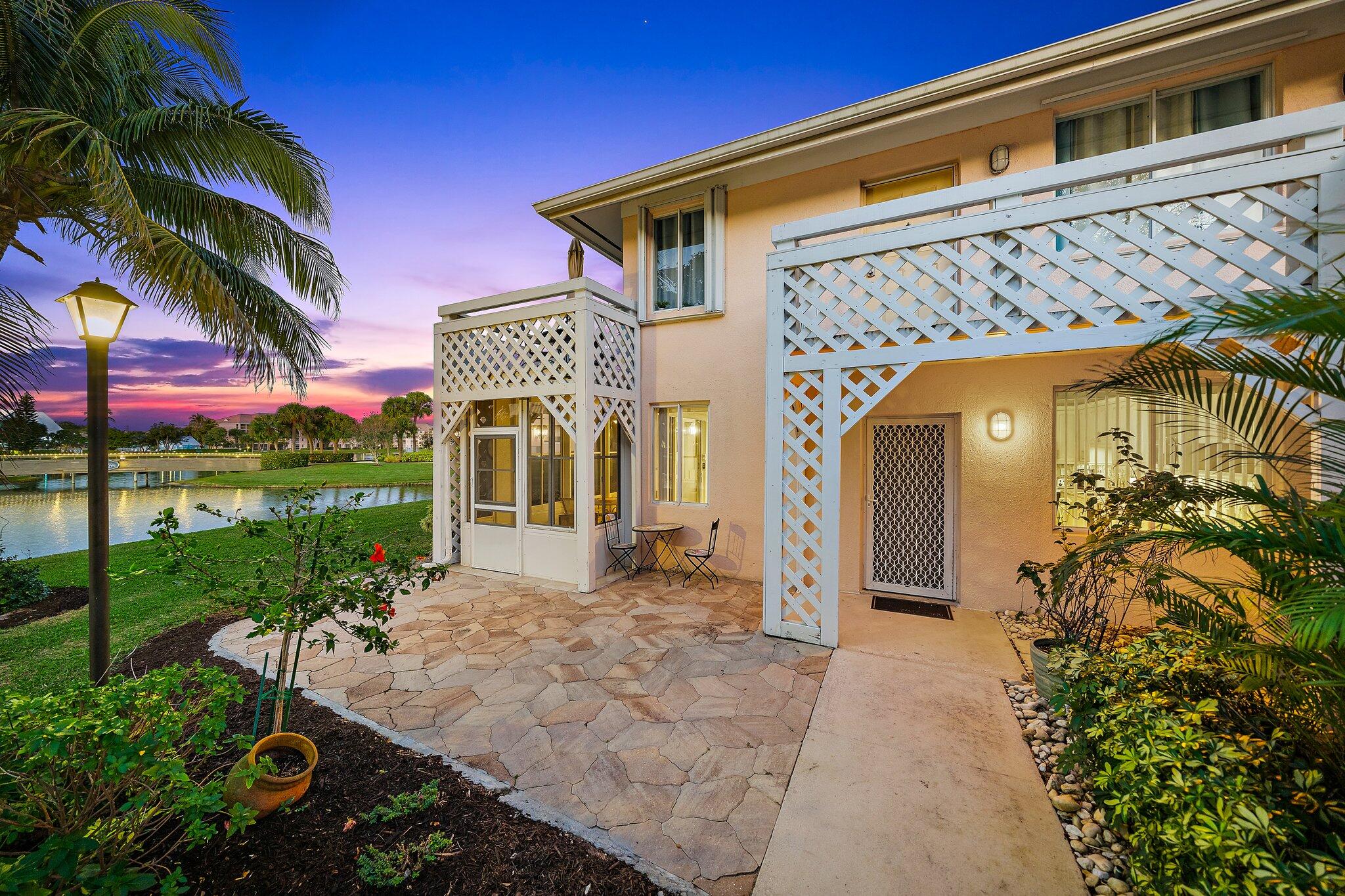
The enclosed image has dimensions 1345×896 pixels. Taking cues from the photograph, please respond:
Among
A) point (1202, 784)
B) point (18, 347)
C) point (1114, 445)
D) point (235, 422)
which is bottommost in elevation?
point (1202, 784)

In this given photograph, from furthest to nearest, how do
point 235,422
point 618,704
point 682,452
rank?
point 235,422
point 682,452
point 618,704

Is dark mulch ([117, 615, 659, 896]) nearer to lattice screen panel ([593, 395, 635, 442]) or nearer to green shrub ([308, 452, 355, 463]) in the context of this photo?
lattice screen panel ([593, 395, 635, 442])

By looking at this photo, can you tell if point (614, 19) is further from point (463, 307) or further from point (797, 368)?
point (797, 368)

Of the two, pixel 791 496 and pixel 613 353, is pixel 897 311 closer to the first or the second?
pixel 791 496

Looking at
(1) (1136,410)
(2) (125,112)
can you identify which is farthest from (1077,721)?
(2) (125,112)

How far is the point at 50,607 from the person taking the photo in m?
5.75

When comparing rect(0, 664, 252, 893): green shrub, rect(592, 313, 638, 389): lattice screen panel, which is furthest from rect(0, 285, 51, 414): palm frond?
rect(592, 313, 638, 389): lattice screen panel

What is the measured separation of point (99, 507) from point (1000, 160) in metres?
8.65

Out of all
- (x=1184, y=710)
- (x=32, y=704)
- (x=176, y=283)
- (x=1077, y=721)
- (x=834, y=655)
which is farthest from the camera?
(x=176, y=283)

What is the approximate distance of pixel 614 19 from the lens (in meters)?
8.16

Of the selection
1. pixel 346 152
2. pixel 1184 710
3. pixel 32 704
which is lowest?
pixel 1184 710

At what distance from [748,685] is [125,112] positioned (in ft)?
28.4

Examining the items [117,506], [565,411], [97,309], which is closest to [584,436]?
[565,411]

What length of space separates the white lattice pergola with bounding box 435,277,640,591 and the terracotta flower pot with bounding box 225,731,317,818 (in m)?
3.85
